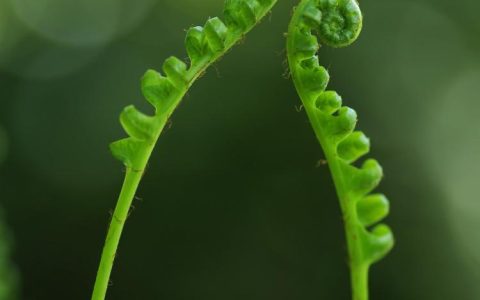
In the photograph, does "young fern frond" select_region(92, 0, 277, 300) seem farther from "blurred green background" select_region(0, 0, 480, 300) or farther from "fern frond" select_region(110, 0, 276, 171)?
"blurred green background" select_region(0, 0, 480, 300)

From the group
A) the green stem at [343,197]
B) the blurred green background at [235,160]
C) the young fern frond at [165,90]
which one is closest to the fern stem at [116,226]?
the young fern frond at [165,90]

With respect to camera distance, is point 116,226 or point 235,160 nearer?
point 116,226

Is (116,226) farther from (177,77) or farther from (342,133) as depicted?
(342,133)

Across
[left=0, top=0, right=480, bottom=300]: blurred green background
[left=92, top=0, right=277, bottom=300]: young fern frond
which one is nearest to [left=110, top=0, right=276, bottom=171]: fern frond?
[left=92, top=0, right=277, bottom=300]: young fern frond

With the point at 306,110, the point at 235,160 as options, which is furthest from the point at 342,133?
the point at 235,160

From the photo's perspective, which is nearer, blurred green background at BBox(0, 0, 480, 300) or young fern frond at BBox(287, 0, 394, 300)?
young fern frond at BBox(287, 0, 394, 300)

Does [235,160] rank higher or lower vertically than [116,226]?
lower

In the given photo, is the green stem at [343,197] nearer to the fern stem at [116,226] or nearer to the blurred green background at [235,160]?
the fern stem at [116,226]
